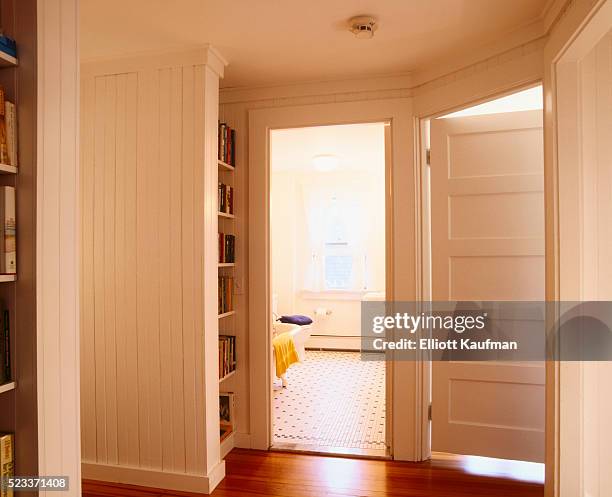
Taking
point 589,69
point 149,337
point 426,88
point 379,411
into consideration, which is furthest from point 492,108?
point 149,337

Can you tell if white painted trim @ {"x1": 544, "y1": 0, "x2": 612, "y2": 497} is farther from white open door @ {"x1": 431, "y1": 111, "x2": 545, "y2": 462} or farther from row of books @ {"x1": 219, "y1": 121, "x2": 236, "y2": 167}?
row of books @ {"x1": 219, "y1": 121, "x2": 236, "y2": 167}

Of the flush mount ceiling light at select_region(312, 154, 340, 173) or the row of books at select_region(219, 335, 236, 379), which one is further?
the flush mount ceiling light at select_region(312, 154, 340, 173)

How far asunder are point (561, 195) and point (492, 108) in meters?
1.57

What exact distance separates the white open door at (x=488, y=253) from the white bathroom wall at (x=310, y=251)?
3.60 meters

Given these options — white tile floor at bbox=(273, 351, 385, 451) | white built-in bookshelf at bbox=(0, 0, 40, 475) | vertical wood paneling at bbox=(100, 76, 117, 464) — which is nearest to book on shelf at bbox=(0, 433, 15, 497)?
white built-in bookshelf at bbox=(0, 0, 40, 475)

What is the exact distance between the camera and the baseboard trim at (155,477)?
8.76 ft

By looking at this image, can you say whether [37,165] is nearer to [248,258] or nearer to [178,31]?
[178,31]

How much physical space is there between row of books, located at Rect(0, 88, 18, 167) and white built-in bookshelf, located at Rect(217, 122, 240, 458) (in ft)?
5.14

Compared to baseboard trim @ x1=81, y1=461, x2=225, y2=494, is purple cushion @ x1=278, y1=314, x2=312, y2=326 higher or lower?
higher

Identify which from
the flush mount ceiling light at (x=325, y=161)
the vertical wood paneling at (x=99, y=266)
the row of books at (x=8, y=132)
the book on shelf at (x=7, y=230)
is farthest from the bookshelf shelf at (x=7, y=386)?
the flush mount ceiling light at (x=325, y=161)

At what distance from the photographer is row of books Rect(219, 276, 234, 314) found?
320 cm

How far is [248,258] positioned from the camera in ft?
11.0

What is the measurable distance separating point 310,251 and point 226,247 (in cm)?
378

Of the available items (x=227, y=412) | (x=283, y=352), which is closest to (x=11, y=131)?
(x=227, y=412)
